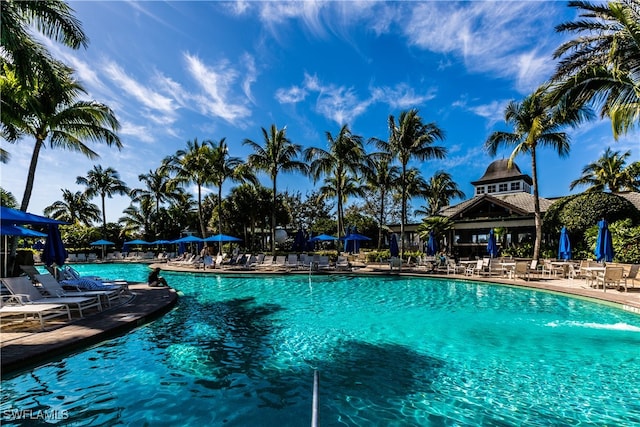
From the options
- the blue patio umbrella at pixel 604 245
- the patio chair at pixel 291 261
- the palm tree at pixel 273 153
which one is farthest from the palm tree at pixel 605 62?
the palm tree at pixel 273 153

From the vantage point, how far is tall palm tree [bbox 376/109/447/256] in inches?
1029

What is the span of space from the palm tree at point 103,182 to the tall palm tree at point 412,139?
36409 millimetres

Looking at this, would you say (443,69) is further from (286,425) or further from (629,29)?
(286,425)

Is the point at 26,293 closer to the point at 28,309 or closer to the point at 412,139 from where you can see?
the point at 28,309

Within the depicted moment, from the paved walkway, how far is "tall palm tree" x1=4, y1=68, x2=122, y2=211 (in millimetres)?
6998

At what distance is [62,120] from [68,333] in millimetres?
9797

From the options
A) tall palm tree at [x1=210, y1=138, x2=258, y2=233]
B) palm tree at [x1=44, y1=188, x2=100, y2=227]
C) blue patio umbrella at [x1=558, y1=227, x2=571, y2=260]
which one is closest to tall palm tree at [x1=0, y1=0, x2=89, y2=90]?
tall palm tree at [x1=210, y1=138, x2=258, y2=233]

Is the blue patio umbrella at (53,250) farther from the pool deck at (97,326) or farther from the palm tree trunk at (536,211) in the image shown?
the palm tree trunk at (536,211)

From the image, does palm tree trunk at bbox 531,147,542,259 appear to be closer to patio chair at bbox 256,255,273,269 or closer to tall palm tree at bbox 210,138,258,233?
patio chair at bbox 256,255,273,269

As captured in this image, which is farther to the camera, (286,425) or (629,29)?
(629,29)

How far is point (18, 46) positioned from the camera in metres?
7.04

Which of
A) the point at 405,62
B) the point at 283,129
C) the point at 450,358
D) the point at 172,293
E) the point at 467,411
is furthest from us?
the point at 283,129

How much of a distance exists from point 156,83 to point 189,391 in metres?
13.2

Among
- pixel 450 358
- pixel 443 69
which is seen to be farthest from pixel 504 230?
pixel 450 358
